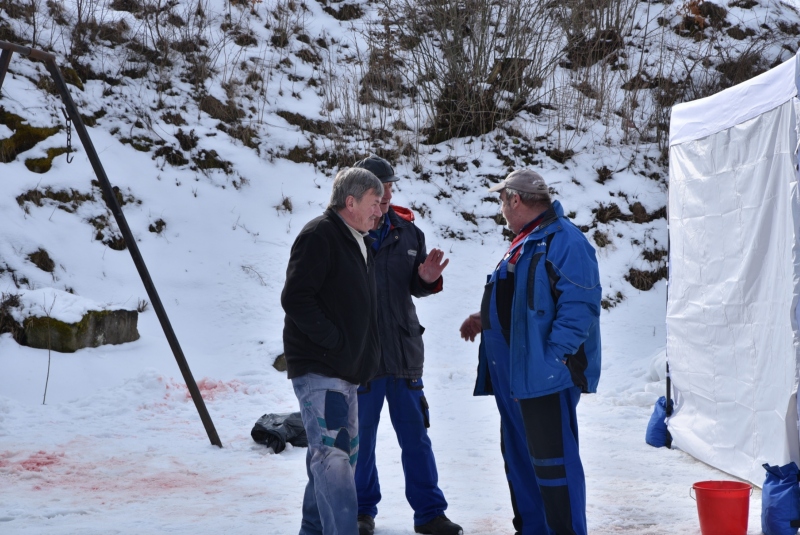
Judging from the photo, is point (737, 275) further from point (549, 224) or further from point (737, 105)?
point (549, 224)

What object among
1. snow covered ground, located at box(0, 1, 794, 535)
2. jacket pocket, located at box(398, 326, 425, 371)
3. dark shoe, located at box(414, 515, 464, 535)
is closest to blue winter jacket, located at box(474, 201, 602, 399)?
jacket pocket, located at box(398, 326, 425, 371)

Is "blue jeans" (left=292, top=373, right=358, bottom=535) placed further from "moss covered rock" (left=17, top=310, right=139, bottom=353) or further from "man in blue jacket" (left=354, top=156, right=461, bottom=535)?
"moss covered rock" (left=17, top=310, right=139, bottom=353)

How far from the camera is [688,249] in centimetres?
551

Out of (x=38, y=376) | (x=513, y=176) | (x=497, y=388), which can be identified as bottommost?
(x=38, y=376)

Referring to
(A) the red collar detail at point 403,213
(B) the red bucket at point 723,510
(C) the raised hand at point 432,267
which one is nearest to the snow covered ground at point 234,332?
(B) the red bucket at point 723,510

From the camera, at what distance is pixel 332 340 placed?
2992mm

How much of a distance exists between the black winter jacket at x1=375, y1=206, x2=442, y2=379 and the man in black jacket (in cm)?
77

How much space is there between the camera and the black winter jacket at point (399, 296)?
3979 millimetres

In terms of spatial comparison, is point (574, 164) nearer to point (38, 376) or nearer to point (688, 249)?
point (688, 249)

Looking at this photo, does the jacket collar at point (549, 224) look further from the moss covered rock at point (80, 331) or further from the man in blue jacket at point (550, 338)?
the moss covered rock at point (80, 331)

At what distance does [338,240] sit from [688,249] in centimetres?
330

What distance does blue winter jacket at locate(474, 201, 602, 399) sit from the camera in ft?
10.8

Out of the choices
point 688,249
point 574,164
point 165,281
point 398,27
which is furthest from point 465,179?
point 688,249

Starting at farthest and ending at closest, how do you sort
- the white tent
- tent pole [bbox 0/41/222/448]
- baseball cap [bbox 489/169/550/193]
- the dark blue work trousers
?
tent pole [bbox 0/41/222/448] < the white tent < the dark blue work trousers < baseball cap [bbox 489/169/550/193]
